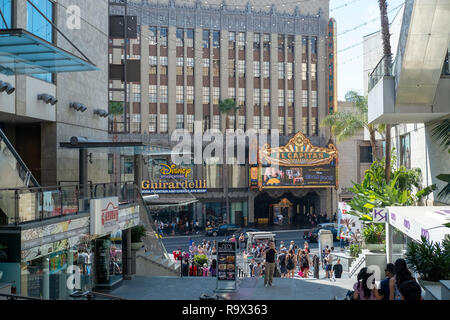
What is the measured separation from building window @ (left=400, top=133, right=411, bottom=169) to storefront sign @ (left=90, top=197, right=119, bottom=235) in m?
16.4

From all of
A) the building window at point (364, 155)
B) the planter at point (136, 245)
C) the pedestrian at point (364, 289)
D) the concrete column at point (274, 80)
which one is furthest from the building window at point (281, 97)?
the pedestrian at point (364, 289)

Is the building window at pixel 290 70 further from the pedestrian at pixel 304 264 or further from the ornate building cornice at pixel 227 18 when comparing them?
the pedestrian at pixel 304 264

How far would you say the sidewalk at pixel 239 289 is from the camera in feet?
52.6

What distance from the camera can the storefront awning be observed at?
12495mm

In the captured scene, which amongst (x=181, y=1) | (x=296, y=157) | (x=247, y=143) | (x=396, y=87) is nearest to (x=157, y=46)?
(x=181, y=1)

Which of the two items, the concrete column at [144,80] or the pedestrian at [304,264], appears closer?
the pedestrian at [304,264]

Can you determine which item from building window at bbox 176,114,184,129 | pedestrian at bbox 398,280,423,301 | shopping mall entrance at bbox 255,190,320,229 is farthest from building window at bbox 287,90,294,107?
pedestrian at bbox 398,280,423,301

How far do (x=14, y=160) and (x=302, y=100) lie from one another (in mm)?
44572

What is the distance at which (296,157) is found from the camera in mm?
52188

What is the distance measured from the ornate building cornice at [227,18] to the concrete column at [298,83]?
1.62m

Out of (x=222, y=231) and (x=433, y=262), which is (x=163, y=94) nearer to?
(x=222, y=231)

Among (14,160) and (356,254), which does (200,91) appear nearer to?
(356,254)

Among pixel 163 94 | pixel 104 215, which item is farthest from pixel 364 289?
pixel 163 94
